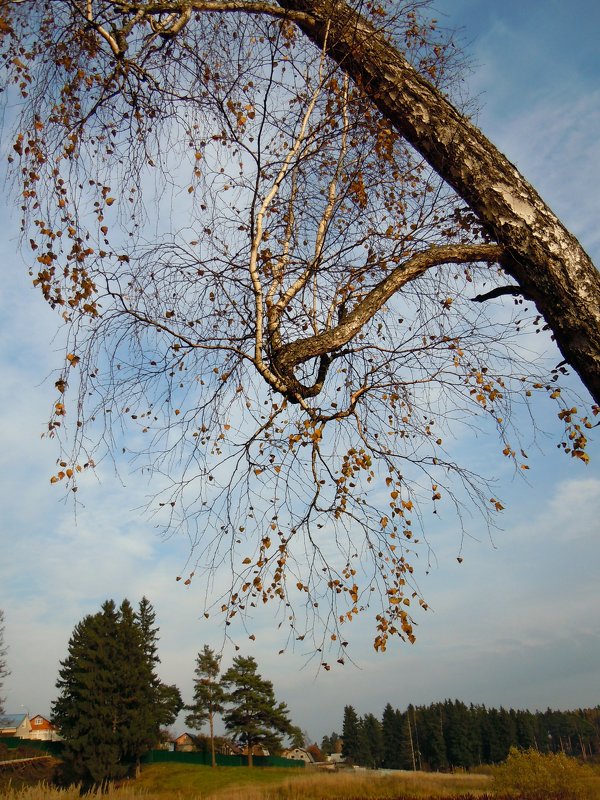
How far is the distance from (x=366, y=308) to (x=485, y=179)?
1040mm

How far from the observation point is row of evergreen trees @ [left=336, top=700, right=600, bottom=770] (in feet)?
216

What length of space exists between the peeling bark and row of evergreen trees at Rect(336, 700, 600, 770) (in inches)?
2840

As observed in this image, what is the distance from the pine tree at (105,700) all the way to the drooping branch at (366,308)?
39.4 meters

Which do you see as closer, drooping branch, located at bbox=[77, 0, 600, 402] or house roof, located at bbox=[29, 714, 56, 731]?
drooping branch, located at bbox=[77, 0, 600, 402]

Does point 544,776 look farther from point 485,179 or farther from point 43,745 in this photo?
point 43,745

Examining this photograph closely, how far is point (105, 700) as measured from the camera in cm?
3681

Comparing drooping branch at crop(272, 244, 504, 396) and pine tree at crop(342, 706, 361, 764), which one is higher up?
drooping branch at crop(272, 244, 504, 396)

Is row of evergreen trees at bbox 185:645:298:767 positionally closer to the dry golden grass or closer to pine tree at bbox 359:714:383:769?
the dry golden grass

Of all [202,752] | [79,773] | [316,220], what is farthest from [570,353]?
[202,752]

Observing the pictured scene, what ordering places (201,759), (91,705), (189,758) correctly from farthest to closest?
1. (201,759)
2. (189,758)
3. (91,705)

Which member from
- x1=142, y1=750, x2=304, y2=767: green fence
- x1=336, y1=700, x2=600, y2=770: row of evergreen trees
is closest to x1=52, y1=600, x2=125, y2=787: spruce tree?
x1=142, y1=750, x2=304, y2=767: green fence

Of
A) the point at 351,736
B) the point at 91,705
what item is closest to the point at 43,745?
the point at 91,705

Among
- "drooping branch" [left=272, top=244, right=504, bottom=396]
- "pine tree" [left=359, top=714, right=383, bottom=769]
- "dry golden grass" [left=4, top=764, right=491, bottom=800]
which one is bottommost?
"pine tree" [left=359, top=714, right=383, bottom=769]

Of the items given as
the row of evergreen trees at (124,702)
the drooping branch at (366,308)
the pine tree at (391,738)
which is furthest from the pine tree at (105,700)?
the pine tree at (391,738)
